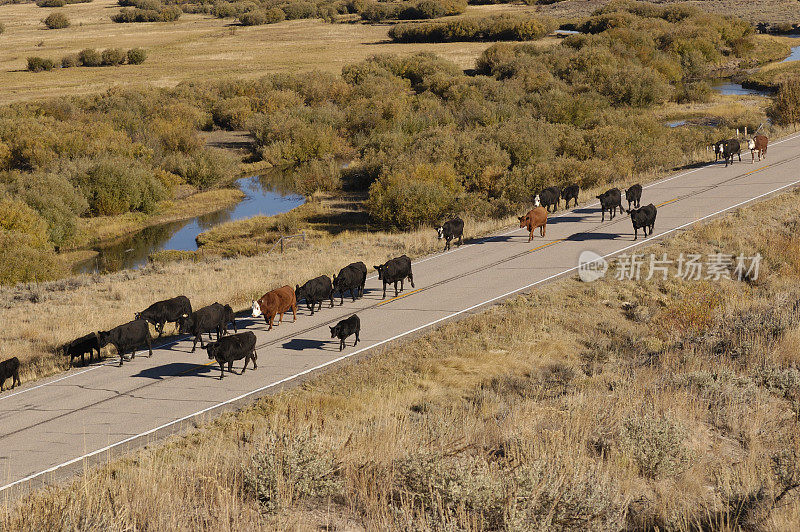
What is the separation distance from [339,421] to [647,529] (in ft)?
22.5

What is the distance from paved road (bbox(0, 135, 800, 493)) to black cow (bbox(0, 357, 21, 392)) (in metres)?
0.34

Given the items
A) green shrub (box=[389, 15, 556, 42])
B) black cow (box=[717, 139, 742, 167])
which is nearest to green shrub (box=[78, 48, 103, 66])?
green shrub (box=[389, 15, 556, 42])

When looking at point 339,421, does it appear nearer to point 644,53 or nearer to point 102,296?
point 102,296

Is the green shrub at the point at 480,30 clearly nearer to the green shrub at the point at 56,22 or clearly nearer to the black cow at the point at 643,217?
the green shrub at the point at 56,22

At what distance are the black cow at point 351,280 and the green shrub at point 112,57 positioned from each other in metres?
104

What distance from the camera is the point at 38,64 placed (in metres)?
106

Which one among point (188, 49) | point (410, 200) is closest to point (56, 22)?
point (188, 49)

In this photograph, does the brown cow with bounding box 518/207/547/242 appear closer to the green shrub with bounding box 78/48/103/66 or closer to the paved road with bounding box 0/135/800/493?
the paved road with bounding box 0/135/800/493

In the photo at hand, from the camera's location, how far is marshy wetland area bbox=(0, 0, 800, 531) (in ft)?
26.9

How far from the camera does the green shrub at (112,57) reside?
368ft

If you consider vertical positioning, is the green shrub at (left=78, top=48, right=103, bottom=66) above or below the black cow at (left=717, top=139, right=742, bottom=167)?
above

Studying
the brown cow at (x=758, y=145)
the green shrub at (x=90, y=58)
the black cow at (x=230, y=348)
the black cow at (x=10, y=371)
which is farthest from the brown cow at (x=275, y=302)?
the green shrub at (x=90, y=58)
